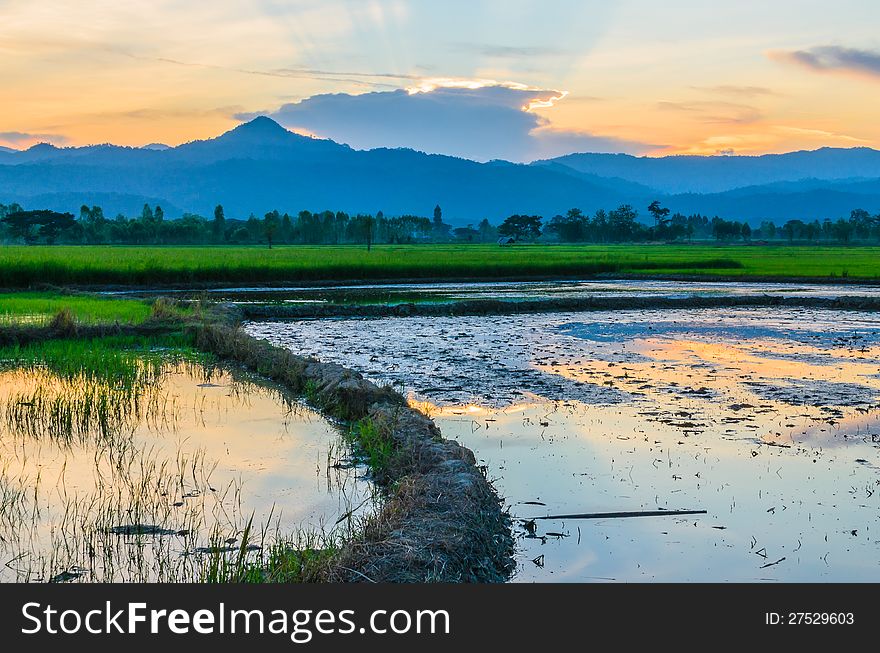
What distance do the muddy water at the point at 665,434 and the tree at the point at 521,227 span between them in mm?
109376

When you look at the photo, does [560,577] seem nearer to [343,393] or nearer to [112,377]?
[343,393]

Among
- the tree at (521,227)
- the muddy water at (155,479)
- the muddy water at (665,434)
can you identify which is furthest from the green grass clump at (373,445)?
the tree at (521,227)

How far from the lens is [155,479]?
25.8 feet

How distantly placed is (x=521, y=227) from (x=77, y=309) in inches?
4434

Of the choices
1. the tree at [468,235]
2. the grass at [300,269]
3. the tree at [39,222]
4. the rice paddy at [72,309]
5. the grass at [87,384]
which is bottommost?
the grass at [87,384]

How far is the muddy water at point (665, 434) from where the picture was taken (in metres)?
6.22

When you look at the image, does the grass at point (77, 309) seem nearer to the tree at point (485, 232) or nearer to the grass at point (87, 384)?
the grass at point (87, 384)

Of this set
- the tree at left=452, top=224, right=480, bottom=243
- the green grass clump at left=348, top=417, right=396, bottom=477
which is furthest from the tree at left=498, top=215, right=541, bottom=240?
the green grass clump at left=348, top=417, right=396, bottom=477

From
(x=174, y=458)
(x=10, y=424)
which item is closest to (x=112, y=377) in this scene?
(x=10, y=424)

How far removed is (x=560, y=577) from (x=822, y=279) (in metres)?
35.5

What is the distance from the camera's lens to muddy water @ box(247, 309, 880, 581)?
20.4 feet

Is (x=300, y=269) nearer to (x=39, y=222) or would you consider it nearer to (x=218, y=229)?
(x=39, y=222)

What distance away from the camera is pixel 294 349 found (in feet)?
57.0

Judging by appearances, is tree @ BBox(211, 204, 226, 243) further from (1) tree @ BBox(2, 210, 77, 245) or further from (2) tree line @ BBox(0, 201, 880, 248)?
(1) tree @ BBox(2, 210, 77, 245)
